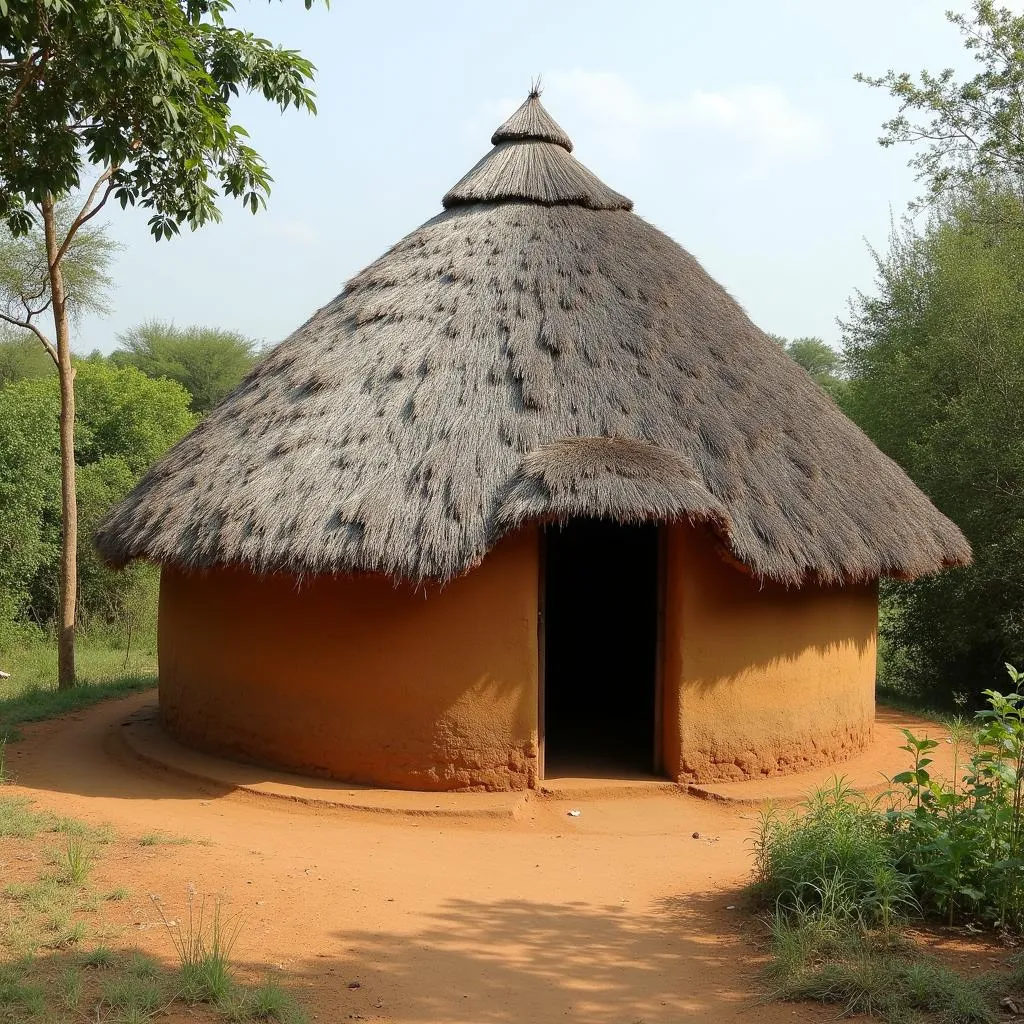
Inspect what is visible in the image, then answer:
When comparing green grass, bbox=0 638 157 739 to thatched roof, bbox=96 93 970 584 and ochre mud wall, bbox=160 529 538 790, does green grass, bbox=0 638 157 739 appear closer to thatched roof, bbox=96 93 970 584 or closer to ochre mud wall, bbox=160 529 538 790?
thatched roof, bbox=96 93 970 584

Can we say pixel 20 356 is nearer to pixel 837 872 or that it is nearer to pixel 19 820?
pixel 19 820

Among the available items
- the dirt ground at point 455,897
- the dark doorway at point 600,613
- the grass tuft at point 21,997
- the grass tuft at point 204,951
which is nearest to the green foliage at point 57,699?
the dirt ground at point 455,897

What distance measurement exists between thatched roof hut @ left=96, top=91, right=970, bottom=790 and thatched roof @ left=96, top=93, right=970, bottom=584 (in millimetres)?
17

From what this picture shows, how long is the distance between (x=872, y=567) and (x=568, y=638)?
4.94 m

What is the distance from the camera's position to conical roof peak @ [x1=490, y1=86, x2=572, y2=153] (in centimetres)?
1014

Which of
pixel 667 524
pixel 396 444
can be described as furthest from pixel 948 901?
pixel 396 444

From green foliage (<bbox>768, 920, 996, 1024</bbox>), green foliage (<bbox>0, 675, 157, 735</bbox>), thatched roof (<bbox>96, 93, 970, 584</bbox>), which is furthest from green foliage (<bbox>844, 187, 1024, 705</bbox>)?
green foliage (<bbox>0, 675, 157, 735</bbox>)

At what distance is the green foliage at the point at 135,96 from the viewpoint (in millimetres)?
5426

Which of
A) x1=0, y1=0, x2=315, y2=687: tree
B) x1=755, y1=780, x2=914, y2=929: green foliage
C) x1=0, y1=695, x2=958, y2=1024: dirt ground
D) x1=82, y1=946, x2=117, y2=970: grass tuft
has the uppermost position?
x1=0, y1=0, x2=315, y2=687: tree

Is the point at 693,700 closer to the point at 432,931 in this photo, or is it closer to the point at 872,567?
the point at 872,567

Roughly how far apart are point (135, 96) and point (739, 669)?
5130 millimetres

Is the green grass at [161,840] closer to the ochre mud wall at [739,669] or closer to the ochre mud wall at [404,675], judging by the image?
the ochre mud wall at [404,675]

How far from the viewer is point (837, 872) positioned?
15.2ft

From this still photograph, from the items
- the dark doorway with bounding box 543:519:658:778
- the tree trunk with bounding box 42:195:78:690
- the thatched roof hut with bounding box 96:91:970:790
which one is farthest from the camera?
the dark doorway with bounding box 543:519:658:778
